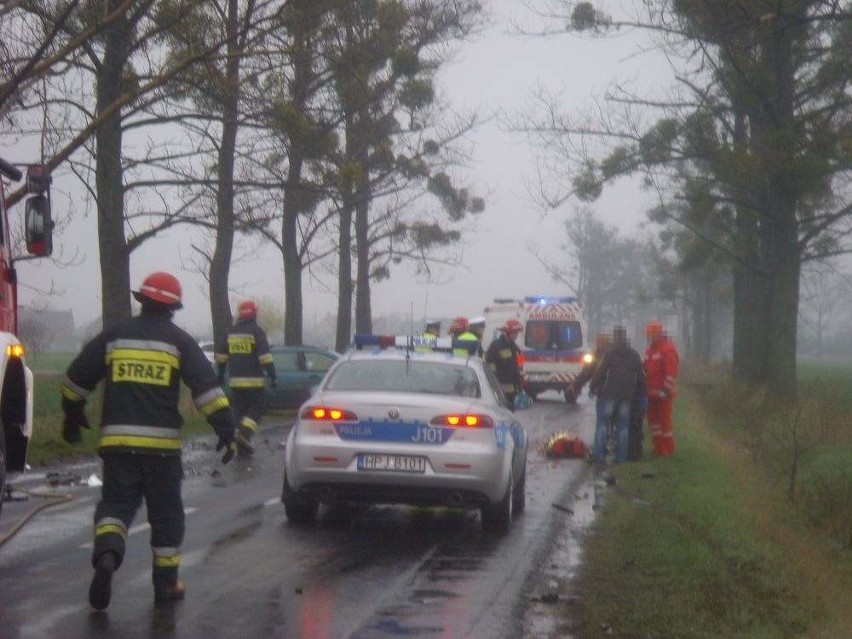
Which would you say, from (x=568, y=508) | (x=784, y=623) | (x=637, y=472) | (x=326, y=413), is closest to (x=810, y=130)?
(x=637, y=472)

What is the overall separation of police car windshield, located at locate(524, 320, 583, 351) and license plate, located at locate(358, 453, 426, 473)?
1021 inches

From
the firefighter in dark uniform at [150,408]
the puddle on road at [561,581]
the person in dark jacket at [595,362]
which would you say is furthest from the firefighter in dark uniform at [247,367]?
the firefighter in dark uniform at [150,408]

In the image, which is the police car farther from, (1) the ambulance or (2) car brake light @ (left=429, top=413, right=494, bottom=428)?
(1) the ambulance

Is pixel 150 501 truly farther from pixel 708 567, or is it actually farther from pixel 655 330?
pixel 655 330

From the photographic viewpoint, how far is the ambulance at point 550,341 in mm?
36125

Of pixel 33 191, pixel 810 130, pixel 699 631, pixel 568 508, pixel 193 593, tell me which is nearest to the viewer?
pixel 699 631

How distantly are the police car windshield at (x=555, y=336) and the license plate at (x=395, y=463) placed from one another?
25.9 meters

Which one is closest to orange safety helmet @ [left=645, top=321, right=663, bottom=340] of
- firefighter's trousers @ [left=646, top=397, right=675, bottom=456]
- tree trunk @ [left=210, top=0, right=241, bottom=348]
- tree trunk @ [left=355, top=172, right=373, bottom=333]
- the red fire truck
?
firefighter's trousers @ [left=646, top=397, right=675, bottom=456]

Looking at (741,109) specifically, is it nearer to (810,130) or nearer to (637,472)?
(810,130)

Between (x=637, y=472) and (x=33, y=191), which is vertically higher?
(x=33, y=191)

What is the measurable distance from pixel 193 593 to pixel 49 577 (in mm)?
1009

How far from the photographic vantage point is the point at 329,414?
11.0m

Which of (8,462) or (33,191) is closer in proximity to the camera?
(8,462)

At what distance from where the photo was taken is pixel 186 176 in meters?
21.8
